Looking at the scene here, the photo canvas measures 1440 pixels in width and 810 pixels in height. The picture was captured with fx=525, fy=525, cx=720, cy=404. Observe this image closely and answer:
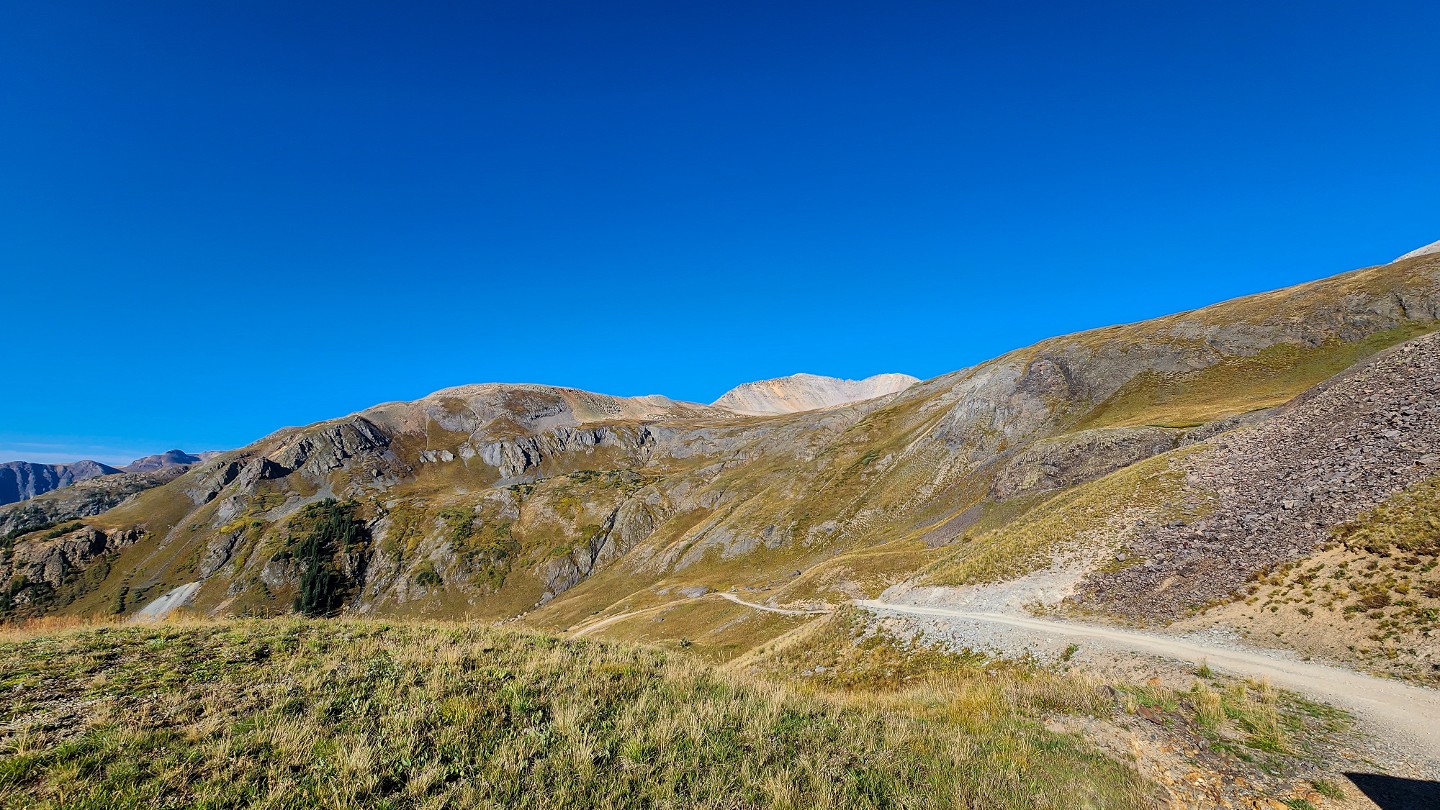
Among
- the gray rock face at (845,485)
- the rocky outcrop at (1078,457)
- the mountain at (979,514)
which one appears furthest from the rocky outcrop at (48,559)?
the rocky outcrop at (1078,457)

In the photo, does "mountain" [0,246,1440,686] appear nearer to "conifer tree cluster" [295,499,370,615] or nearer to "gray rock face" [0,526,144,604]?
"gray rock face" [0,526,144,604]

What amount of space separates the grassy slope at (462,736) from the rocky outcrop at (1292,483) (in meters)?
23.9

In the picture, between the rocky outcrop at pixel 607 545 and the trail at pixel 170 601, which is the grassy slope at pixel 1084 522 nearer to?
the rocky outcrop at pixel 607 545

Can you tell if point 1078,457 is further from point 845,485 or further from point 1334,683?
point 845,485

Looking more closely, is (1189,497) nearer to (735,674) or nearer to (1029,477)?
(1029,477)

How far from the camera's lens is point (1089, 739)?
42.8 ft

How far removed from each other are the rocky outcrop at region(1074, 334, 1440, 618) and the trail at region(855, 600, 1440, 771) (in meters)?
4.82

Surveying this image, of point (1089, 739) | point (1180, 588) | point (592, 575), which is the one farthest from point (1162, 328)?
point (592, 575)

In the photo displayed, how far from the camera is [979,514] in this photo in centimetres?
6500

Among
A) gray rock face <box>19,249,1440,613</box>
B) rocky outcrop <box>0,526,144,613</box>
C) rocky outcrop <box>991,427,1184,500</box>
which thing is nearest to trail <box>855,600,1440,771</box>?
gray rock face <box>19,249,1440,613</box>

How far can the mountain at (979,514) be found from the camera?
102ft

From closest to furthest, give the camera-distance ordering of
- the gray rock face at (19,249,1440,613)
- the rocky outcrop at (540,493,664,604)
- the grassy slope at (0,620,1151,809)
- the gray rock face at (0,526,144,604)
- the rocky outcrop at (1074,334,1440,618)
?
the grassy slope at (0,620,1151,809)
the rocky outcrop at (1074,334,1440,618)
the gray rock face at (19,249,1440,613)
the rocky outcrop at (540,493,664,604)
the gray rock face at (0,526,144,604)

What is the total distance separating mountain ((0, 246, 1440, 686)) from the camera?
1220 inches

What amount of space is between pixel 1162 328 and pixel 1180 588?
96343mm
